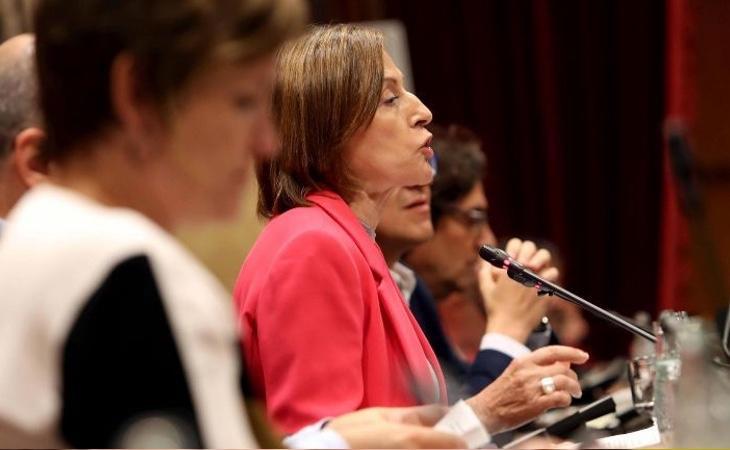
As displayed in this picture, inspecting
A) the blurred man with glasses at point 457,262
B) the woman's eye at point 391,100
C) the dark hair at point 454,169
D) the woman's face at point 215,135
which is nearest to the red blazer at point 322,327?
the woman's eye at point 391,100

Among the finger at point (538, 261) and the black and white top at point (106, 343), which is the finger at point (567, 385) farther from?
the black and white top at point (106, 343)

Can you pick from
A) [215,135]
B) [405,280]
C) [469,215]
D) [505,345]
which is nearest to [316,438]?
[215,135]

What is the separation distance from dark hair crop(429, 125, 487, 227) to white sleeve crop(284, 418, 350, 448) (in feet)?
5.91

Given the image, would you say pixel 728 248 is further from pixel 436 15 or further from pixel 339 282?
pixel 339 282

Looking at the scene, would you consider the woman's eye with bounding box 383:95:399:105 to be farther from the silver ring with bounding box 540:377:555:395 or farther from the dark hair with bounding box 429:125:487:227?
the dark hair with bounding box 429:125:487:227

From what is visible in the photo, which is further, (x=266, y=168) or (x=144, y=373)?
(x=266, y=168)

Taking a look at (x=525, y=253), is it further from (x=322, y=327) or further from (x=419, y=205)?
(x=322, y=327)

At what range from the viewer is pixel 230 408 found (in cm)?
101

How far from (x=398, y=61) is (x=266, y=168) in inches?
59.2

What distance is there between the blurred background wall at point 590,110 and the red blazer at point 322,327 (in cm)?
297

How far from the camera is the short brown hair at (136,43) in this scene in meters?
1.03

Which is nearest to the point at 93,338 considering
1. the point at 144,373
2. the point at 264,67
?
the point at 144,373

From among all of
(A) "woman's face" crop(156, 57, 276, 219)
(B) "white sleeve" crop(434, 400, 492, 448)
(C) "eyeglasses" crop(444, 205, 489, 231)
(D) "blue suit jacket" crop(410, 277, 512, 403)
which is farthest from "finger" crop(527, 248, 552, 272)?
(A) "woman's face" crop(156, 57, 276, 219)

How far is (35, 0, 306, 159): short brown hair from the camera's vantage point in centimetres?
103
